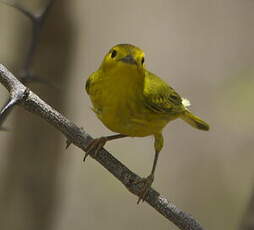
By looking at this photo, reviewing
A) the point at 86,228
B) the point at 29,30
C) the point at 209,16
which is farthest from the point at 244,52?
the point at 29,30

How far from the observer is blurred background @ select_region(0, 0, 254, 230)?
5.98 m

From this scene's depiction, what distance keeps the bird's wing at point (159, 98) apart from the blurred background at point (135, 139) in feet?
3.63

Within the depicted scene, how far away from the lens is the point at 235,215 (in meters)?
8.32

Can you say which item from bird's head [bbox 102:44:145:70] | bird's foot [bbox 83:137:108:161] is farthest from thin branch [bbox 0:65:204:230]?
bird's head [bbox 102:44:145:70]

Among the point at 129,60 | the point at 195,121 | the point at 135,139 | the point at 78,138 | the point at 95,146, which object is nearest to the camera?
the point at 78,138

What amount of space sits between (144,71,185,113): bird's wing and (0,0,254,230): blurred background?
110 cm

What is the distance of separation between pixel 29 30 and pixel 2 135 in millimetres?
3970

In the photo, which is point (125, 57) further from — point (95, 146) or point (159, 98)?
point (95, 146)

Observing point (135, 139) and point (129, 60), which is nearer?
point (129, 60)

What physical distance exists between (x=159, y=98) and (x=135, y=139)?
15.2 ft

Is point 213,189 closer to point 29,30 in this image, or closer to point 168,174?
point 168,174

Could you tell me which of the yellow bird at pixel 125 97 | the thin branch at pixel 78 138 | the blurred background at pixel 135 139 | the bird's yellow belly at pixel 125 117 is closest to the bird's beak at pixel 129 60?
the yellow bird at pixel 125 97

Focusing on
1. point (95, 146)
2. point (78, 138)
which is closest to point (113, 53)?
point (95, 146)

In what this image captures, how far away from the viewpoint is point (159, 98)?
4.96m
